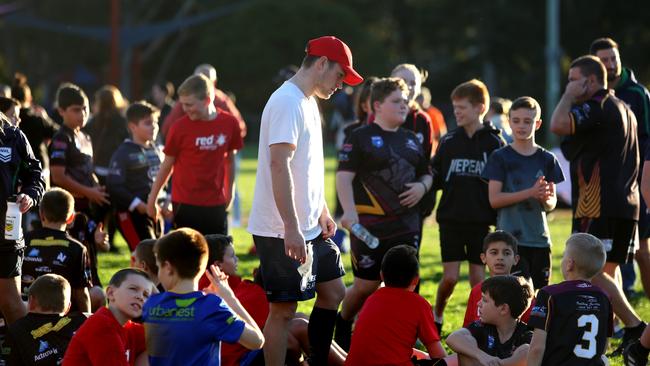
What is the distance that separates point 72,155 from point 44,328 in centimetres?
355

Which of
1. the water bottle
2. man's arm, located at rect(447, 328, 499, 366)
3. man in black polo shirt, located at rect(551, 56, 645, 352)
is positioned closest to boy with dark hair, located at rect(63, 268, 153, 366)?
man's arm, located at rect(447, 328, 499, 366)

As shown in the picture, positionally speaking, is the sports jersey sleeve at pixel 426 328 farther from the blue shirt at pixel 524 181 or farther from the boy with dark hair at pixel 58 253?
the boy with dark hair at pixel 58 253

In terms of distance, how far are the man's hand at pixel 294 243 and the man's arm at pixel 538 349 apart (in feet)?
4.62

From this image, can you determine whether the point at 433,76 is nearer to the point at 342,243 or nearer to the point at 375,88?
the point at 342,243

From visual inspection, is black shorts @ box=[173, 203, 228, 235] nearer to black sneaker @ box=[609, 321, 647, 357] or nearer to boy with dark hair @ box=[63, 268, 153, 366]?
boy with dark hair @ box=[63, 268, 153, 366]

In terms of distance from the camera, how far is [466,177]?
9086 millimetres

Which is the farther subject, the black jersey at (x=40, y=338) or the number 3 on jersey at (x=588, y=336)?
the black jersey at (x=40, y=338)

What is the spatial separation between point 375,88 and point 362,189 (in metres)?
0.80

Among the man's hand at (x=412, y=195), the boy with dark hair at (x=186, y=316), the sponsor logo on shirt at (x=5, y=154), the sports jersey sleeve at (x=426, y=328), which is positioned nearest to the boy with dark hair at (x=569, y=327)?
the sports jersey sleeve at (x=426, y=328)

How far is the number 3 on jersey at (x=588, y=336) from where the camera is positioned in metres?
6.30

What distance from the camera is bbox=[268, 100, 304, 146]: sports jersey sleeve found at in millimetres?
6477

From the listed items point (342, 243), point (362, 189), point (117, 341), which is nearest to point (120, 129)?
point (342, 243)

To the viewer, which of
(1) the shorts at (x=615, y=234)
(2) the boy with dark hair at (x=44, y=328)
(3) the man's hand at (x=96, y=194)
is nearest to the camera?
(2) the boy with dark hair at (x=44, y=328)

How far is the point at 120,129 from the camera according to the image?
478 inches
